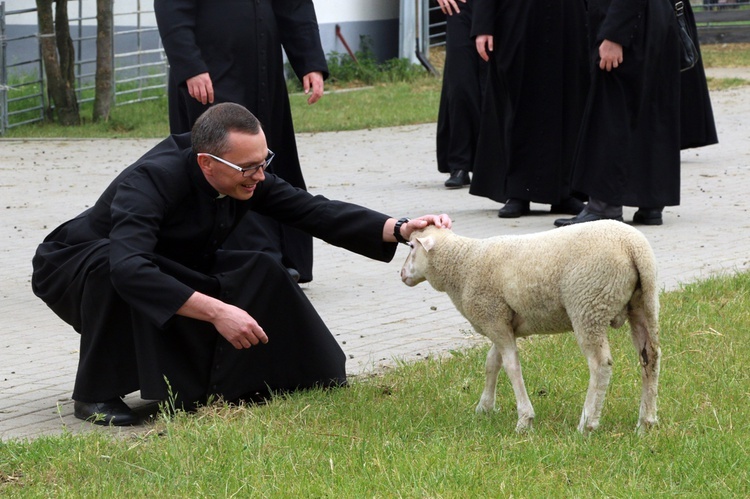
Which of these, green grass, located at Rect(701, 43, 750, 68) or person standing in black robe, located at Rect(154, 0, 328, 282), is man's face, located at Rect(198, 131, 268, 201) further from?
green grass, located at Rect(701, 43, 750, 68)

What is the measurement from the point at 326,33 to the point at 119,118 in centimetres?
673

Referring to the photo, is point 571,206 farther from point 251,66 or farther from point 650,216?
point 251,66

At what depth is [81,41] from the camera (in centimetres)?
1939

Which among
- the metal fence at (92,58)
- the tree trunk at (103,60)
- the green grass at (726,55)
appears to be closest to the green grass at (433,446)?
the tree trunk at (103,60)

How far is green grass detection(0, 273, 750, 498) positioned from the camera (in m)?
3.68

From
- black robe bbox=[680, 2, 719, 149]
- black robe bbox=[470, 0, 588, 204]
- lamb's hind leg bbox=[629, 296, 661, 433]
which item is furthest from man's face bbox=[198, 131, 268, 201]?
black robe bbox=[680, 2, 719, 149]

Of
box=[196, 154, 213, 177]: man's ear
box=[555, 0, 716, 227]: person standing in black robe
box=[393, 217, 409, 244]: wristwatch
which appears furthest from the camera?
box=[555, 0, 716, 227]: person standing in black robe

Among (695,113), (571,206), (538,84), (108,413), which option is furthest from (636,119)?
(108,413)

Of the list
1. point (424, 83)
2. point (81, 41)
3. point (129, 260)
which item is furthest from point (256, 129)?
point (424, 83)

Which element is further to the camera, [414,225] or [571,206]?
[571,206]

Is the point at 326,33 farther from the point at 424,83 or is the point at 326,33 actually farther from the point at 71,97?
the point at 71,97

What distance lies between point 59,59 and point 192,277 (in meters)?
13.0

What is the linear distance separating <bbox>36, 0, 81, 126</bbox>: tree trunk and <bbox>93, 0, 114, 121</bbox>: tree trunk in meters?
0.34

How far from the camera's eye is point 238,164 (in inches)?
182
